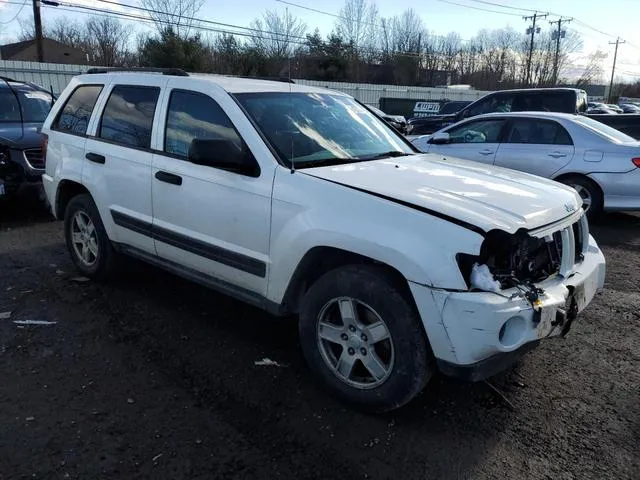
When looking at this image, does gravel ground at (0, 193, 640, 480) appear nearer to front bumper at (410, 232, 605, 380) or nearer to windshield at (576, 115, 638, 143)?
front bumper at (410, 232, 605, 380)

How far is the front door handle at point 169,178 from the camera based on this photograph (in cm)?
390

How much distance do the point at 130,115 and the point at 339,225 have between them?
243cm

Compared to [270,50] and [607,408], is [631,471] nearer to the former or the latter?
[607,408]

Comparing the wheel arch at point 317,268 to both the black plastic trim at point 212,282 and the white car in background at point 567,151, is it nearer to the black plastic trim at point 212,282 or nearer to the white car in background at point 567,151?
the black plastic trim at point 212,282

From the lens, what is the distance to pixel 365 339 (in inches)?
120

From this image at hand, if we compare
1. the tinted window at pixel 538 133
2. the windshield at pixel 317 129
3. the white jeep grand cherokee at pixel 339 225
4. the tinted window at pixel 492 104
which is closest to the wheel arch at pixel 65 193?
the white jeep grand cherokee at pixel 339 225

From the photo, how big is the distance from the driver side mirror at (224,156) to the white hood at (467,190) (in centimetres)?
41

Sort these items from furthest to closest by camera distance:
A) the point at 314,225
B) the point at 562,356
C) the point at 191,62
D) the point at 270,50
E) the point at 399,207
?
1. the point at 191,62
2. the point at 270,50
3. the point at 562,356
4. the point at 314,225
5. the point at 399,207

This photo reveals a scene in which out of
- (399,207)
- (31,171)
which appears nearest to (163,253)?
(399,207)

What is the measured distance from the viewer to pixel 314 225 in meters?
3.11

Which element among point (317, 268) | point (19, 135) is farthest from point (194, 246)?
point (19, 135)

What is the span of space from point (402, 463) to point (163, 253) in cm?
245

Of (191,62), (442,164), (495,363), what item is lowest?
(495,363)

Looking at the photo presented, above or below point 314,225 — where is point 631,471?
below
